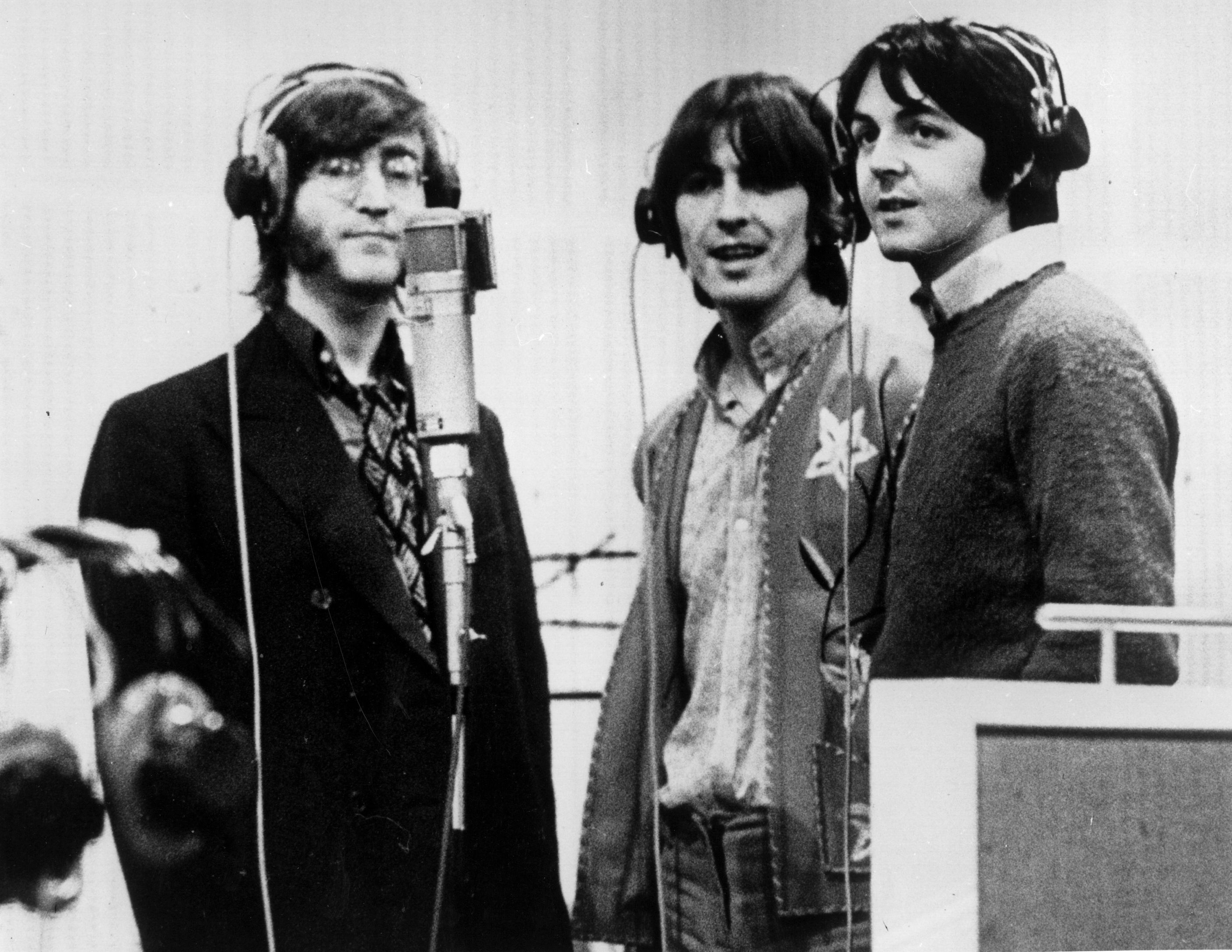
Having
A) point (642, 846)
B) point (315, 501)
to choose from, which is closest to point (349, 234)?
point (315, 501)

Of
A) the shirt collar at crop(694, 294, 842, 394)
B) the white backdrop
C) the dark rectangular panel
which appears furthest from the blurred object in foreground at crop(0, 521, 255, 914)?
the dark rectangular panel

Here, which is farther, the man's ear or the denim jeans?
the man's ear

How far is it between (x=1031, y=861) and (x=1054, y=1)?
1.24 metres

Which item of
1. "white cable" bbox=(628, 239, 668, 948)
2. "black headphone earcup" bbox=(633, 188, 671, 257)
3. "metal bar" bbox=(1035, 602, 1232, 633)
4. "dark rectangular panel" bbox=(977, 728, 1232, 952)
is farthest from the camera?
"black headphone earcup" bbox=(633, 188, 671, 257)

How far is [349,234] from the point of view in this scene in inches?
88.0

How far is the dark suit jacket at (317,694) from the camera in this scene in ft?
7.00

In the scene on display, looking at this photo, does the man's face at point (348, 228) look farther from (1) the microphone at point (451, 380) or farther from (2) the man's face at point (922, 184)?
(2) the man's face at point (922, 184)

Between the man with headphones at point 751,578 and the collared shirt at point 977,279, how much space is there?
0.09 m

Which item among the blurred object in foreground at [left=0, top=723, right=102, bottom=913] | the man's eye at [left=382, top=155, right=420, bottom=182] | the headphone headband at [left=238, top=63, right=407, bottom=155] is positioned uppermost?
the headphone headband at [left=238, top=63, right=407, bottom=155]

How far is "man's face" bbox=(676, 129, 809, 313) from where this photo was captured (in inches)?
90.4

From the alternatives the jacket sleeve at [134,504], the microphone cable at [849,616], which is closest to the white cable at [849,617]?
the microphone cable at [849,616]

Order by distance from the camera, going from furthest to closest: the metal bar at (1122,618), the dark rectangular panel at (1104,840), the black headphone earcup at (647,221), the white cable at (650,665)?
the black headphone earcup at (647,221) → the white cable at (650,665) → the metal bar at (1122,618) → the dark rectangular panel at (1104,840)

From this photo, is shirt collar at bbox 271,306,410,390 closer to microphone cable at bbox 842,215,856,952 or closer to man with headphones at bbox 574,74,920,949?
man with headphones at bbox 574,74,920,949

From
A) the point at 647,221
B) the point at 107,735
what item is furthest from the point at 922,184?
the point at 107,735
